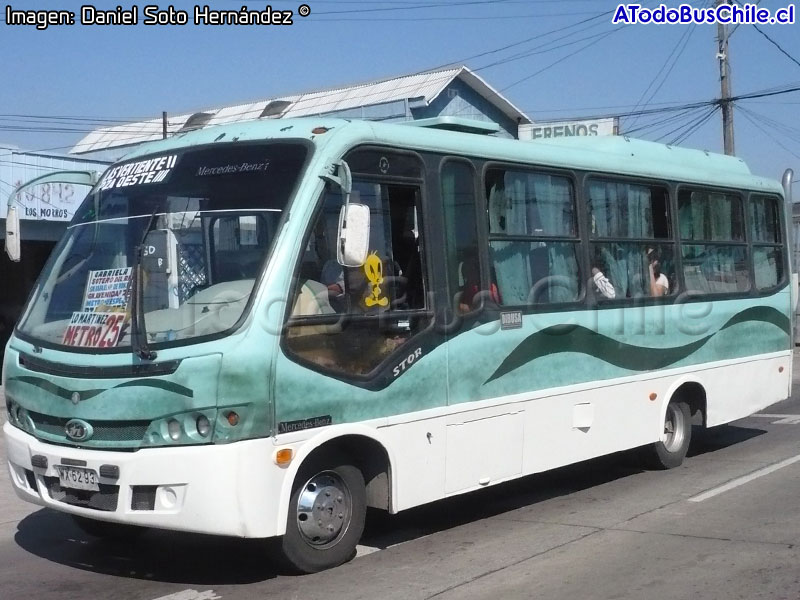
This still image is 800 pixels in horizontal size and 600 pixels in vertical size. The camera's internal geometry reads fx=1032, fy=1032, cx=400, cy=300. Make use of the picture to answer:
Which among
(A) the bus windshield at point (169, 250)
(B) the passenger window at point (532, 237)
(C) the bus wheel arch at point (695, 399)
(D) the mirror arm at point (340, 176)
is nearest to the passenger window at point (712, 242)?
(C) the bus wheel arch at point (695, 399)

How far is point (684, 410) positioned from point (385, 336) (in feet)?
15.5

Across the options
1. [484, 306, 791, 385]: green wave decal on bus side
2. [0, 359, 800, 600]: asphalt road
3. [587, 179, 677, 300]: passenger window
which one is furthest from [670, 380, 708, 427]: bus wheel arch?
[587, 179, 677, 300]: passenger window

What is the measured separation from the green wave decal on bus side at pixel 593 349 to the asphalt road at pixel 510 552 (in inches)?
45.6

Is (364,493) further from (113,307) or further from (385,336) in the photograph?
(113,307)

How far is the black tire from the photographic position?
7523mm

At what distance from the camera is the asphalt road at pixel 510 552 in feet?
20.4

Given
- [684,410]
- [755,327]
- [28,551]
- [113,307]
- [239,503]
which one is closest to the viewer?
[239,503]

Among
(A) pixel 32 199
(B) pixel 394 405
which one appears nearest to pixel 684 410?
(B) pixel 394 405

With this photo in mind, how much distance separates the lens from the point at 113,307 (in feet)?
21.3

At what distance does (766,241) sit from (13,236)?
8220 mm

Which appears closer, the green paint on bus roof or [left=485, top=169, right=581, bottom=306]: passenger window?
the green paint on bus roof

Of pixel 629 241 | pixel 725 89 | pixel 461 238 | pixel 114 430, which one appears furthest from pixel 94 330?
pixel 725 89

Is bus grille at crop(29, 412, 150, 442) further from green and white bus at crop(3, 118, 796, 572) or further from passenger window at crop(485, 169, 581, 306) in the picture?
passenger window at crop(485, 169, 581, 306)

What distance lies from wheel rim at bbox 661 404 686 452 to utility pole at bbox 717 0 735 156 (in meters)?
17.3
